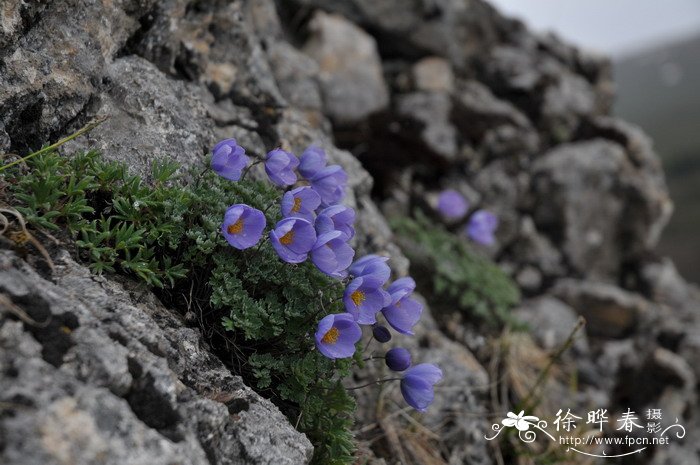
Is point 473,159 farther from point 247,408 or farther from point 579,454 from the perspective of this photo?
point 247,408

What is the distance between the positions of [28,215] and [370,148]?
487 cm

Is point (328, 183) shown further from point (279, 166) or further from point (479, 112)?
point (479, 112)

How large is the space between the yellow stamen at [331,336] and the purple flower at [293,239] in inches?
13.5

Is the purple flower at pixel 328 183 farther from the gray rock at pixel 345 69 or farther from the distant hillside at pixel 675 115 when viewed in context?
the distant hillside at pixel 675 115

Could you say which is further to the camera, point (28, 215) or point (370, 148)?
point (370, 148)

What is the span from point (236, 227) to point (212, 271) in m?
0.25

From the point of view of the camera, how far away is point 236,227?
2.95m

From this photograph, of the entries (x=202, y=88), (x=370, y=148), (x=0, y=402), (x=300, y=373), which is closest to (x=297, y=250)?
(x=300, y=373)

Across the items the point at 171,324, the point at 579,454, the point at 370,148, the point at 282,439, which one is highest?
the point at 171,324

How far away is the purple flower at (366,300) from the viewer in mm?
2939

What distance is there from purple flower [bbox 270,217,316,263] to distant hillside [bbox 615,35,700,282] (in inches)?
1567

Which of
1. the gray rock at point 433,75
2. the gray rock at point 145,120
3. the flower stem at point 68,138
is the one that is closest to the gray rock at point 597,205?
the gray rock at point 433,75

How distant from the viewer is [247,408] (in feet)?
9.12

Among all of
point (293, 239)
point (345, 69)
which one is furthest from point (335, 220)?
point (345, 69)
